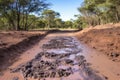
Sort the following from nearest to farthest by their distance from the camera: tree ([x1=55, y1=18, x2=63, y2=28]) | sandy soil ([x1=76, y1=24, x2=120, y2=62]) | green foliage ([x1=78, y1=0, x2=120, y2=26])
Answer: sandy soil ([x1=76, y1=24, x2=120, y2=62]), green foliage ([x1=78, y1=0, x2=120, y2=26]), tree ([x1=55, y1=18, x2=63, y2=28])

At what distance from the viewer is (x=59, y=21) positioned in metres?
97.9

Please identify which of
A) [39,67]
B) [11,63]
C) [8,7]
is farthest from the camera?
[8,7]

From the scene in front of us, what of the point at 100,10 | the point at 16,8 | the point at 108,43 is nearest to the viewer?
the point at 108,43

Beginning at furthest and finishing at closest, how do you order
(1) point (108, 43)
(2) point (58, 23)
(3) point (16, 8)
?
(2) point (58, 23) < (3) point (16, 8) < (1) point (108, 43)

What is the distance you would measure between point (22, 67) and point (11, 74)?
97 cm

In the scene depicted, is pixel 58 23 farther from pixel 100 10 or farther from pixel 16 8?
pixel 16 8

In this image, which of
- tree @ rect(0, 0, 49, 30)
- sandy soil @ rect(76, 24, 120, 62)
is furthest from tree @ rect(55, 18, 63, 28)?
sandy soil @ rect(76, 24, 120, 62)

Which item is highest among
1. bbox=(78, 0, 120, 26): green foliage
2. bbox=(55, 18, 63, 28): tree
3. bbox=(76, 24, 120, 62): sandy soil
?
bbox=(78, 0, 120, 26): green foliage

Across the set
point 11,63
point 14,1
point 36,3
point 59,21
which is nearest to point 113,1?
point 36,3

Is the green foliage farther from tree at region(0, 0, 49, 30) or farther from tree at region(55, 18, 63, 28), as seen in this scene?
tree at region(55, 18, 63, 28)

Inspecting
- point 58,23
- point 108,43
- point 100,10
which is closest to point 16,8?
point 100,10

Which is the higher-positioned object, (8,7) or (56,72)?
(8,7)

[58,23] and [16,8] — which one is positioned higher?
[16,8]

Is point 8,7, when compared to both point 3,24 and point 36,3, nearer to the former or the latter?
point 36,3
